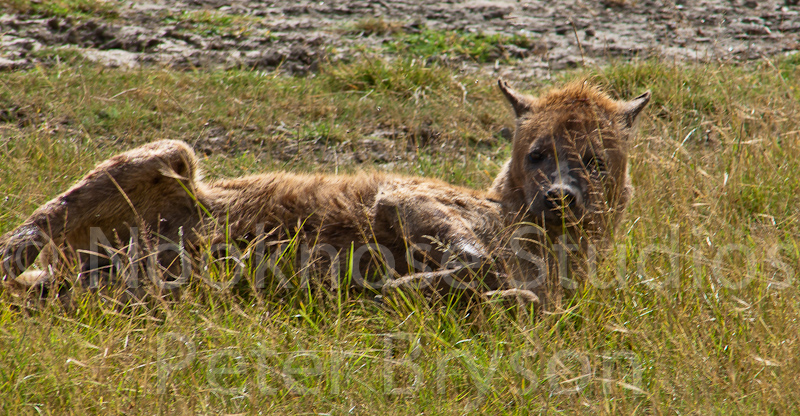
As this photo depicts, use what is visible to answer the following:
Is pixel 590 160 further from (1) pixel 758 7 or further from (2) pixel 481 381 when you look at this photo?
(1) pixel 758 7

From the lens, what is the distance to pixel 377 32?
24.7 ft

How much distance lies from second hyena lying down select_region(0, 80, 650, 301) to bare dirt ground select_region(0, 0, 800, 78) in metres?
2.58

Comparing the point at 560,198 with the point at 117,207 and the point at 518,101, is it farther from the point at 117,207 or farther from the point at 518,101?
the point at 117,207

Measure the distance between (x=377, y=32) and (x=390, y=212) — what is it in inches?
170

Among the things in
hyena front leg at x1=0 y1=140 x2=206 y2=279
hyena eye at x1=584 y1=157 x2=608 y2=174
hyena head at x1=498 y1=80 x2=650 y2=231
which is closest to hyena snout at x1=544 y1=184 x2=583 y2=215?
hyena head at x1=498 y1=80 x2=650 y2=231

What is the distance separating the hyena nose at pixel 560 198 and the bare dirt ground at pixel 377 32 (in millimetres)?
2853

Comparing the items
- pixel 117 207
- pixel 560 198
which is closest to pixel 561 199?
pixel 560 198

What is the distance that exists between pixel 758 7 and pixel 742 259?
20.9 ft

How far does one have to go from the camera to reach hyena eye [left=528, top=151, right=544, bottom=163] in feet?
12.6

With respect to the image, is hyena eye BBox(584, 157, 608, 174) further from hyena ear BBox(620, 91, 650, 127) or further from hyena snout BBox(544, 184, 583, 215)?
hyena ear BBox(620, 91, 650, 127)

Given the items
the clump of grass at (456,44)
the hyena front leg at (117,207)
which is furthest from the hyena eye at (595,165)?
the clump of grass at (456,44)

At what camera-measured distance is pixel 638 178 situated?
4781mm

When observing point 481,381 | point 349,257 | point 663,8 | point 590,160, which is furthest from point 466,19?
point 481,381

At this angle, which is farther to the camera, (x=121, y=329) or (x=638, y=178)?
(x=638, y=178)
